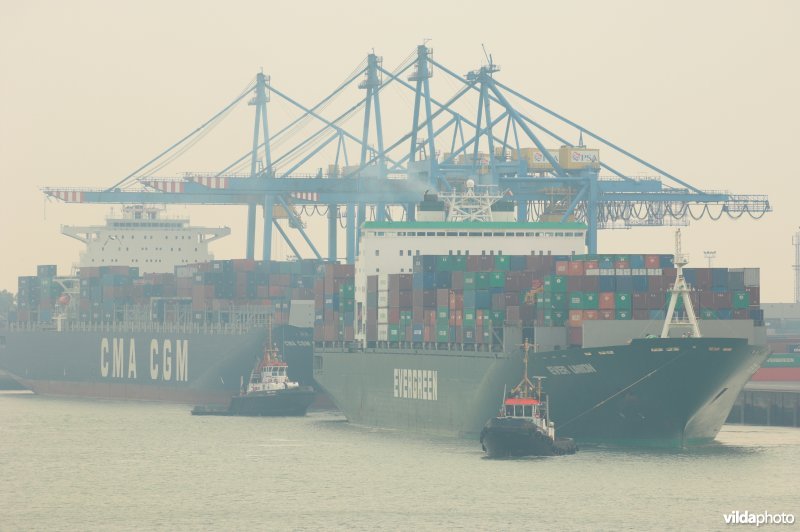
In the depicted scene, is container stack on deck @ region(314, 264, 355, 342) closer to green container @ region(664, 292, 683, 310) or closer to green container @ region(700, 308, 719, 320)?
green container @ region(664, 292, 683, 310)

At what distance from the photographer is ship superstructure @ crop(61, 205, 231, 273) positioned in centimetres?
12812

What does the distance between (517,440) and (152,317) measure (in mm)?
49602

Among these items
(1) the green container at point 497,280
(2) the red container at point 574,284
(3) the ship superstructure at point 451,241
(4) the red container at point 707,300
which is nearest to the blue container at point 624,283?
(2) the red container at point 574,284

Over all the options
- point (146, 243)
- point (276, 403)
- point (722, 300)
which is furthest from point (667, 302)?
point (146, 243)

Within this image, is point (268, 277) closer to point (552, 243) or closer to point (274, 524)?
point (552, 243)

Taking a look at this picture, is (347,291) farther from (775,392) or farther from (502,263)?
(775,392)

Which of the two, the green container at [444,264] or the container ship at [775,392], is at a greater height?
the green container at [444,264]

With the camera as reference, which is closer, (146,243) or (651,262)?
(651,262)

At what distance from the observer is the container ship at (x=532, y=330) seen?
225 feet

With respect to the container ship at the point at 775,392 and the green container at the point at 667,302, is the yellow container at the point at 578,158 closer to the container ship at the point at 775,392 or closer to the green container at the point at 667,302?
the container ship at the point at 775,392

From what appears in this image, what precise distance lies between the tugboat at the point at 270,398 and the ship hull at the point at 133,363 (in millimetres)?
7126

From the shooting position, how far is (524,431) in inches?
2630

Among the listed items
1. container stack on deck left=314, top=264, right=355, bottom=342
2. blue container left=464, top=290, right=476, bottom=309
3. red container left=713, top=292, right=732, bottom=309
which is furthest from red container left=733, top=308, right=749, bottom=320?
container stack on deck left=314, top=264, right=355, bottom=342

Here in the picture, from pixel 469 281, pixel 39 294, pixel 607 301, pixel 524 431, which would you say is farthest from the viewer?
pixel 39 294
